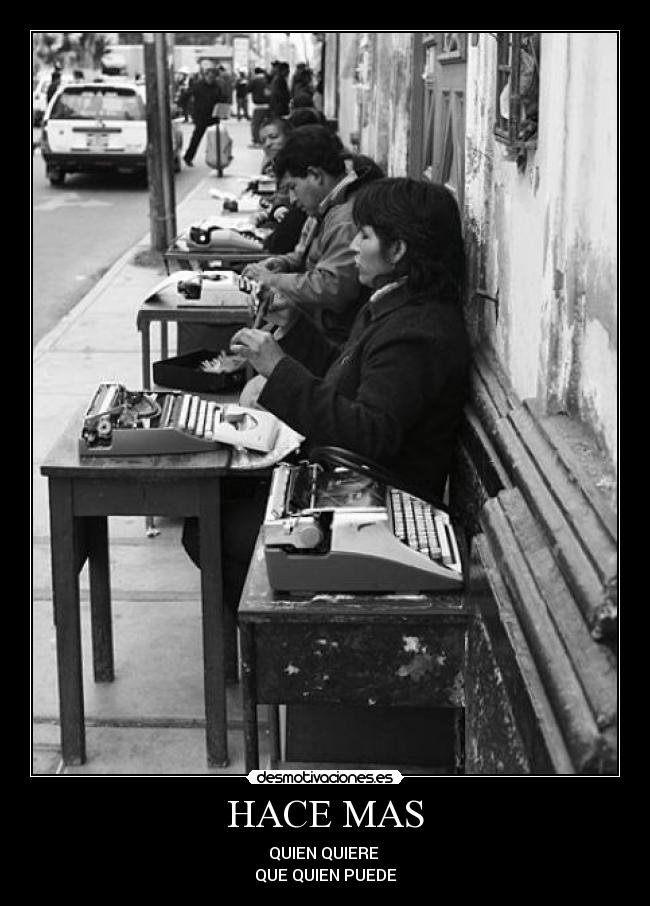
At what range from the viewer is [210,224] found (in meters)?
7.45

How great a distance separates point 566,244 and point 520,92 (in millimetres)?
585

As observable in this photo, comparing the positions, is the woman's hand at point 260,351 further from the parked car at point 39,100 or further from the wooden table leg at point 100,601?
the parked car at point 39,100

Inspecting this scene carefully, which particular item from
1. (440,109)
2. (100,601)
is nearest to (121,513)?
(100,601)

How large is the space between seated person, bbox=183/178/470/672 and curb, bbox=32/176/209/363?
4.21 metres

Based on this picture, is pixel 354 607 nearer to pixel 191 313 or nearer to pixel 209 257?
pixel 191 313

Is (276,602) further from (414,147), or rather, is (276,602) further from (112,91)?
(112,91)

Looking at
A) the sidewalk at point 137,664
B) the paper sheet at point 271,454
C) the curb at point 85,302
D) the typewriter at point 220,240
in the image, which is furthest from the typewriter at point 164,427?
the curb at point 85,302

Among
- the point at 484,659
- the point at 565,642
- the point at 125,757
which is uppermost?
the point at 565,642

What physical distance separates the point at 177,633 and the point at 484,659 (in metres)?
2.22

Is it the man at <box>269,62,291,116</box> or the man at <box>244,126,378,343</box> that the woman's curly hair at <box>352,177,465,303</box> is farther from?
the man at <box>269,62,291,116</box>

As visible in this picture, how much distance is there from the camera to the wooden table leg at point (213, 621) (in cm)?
369

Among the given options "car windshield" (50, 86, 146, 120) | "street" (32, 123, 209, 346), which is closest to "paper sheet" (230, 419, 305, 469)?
"street" (32, 123, 209, 346)

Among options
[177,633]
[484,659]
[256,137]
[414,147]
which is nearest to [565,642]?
[484,659]

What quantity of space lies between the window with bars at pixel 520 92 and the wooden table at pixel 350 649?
1.06 m
